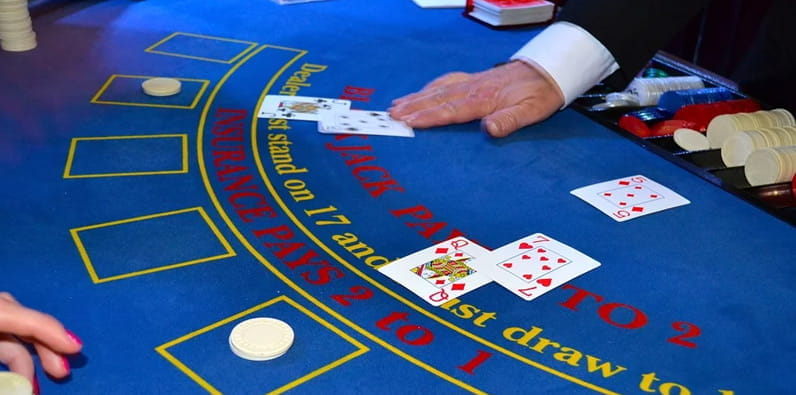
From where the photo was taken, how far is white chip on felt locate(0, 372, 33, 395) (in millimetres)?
1312

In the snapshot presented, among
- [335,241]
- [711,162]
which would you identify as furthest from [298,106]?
[711,162]

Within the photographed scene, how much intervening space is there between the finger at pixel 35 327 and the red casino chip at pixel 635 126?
1957mm

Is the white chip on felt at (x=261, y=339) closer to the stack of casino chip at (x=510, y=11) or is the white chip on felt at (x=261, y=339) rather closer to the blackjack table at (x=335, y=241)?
the blackjack table at (x=335, y=241)

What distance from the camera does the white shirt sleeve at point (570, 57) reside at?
2.79m

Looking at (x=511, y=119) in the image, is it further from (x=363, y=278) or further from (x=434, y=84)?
(x=363, y=278)

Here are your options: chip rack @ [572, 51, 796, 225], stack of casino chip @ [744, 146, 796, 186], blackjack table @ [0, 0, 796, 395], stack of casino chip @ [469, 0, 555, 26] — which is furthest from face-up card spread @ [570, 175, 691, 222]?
stack of casino chip @ [469, 0, 555, 26]

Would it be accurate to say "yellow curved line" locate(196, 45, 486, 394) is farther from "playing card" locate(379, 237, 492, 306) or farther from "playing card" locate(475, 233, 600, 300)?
"playing card" locate(475, 233, 600, 300)

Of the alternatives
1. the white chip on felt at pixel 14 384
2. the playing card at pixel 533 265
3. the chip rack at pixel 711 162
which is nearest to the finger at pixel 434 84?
the chip rack at pixel 711 162

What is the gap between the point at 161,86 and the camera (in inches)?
113

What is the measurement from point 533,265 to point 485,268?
0.37 ft

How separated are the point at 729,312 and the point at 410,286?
703 millimetres

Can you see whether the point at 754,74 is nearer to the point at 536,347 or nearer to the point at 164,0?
the point at 536,347

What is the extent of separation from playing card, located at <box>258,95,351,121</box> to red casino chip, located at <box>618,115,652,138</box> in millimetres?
921

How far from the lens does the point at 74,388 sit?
1502 millimetres
